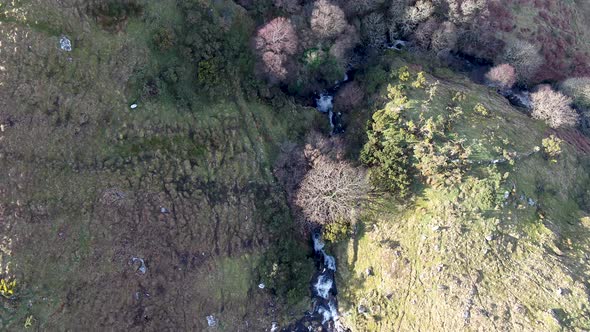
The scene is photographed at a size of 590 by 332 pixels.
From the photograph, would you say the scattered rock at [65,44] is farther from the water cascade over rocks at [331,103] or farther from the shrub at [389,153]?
the shrub at [389,153]

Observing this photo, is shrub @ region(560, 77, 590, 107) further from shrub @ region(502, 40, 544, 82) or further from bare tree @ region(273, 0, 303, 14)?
bare tree @ region(273, 0, 303, 14)

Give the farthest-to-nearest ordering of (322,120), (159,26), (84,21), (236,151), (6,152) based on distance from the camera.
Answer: (322,120)
(236,151)
(159,26)
(84,21)
(6,152)

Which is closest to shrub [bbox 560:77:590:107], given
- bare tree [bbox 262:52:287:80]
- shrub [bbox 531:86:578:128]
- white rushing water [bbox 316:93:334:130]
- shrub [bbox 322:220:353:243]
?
shrub [bbox 531:86:578:128]

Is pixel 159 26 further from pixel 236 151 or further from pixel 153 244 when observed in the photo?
pixel 153 244

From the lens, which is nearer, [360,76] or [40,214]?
[40,214]

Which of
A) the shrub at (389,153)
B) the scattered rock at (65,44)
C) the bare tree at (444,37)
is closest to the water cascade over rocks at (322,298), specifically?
the shrub at (389,153)

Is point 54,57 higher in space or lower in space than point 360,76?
higher

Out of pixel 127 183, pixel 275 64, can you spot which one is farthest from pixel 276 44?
pixel 127 183

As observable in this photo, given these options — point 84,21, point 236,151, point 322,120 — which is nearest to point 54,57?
point 84,21
